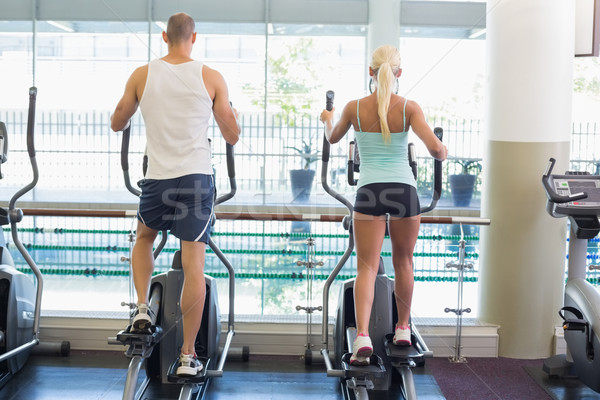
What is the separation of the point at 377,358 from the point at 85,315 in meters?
1.81

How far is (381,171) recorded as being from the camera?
9.34ft

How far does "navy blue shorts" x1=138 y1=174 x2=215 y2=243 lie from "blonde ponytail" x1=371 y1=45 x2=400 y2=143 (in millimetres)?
745

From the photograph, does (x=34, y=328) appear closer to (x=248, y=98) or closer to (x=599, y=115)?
(x=248, y=98)

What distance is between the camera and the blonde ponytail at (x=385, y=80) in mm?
2752

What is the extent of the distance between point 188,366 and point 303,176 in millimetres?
6622

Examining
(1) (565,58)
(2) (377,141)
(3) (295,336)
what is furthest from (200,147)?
(1) (565,58)

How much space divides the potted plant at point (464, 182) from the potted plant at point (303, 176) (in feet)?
6.71

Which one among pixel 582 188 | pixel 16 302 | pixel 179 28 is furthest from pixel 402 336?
pixel 16 302

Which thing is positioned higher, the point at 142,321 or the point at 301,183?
the point at 301,183

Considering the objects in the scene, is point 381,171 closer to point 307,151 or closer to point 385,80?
point 385,80

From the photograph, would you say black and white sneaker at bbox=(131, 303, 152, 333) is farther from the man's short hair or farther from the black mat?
the black mat

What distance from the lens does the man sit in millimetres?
2719

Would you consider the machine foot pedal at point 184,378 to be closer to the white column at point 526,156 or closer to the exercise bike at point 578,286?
the exercise bike at point 578,286

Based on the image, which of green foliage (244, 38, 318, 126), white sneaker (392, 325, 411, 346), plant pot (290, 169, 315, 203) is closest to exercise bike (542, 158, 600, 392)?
white sneaker (392, 325, 411, 346)
